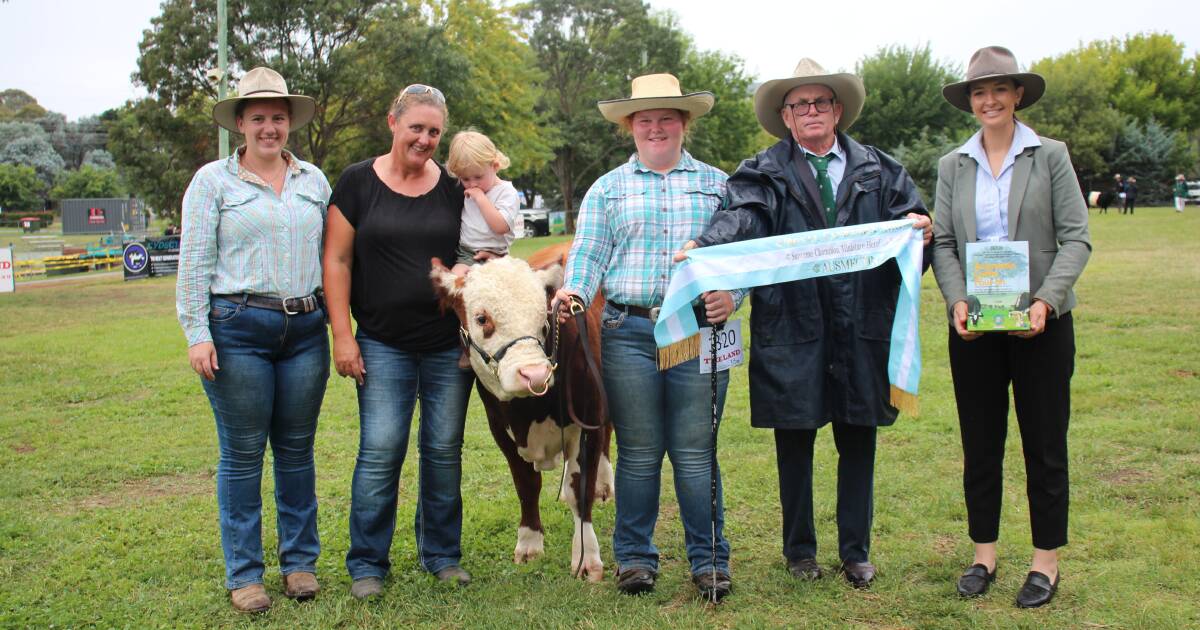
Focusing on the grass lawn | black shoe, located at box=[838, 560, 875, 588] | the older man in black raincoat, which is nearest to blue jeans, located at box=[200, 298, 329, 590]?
the grass lawn

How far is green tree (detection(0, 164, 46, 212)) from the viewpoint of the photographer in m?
71.4

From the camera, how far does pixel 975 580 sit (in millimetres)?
4227

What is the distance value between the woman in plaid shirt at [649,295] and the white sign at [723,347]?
0.19 ft

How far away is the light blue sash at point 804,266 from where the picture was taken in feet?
13.0

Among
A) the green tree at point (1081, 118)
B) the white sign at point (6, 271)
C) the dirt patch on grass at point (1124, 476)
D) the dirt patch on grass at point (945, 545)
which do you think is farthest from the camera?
the green tree at point (1081, 118)

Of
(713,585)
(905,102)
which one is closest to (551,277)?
(713,585)

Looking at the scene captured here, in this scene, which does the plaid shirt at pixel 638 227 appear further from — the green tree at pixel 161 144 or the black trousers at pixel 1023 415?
the green tree at pixel 161 144

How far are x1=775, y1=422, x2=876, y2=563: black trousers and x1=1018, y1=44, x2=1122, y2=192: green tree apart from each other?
51.4 m

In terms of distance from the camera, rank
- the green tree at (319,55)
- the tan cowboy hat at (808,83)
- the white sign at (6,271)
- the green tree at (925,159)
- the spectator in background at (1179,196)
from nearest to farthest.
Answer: the tan cowboy hat at (808,83) → the white sign at (6,271) → the green tree at (319,55) → the spectator in background at (1179,196) → the green tree at (925,159)

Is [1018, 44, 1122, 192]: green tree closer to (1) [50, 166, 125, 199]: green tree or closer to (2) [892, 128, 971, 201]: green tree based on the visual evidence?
(2) [892, 128, 971, 201]: green tree

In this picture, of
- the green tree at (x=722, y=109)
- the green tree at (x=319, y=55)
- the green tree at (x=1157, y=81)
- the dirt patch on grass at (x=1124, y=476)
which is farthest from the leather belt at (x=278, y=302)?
the green tree at (x=1157, y=81)

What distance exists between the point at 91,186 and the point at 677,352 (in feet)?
270

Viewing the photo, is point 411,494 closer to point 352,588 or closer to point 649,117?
point 352,588

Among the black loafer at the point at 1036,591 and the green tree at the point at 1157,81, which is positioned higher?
the green tree at the point at 1157,81
